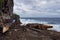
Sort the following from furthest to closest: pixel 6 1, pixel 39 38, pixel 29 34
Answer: pixel 6 1
pixel 29 34
pixel 39 38

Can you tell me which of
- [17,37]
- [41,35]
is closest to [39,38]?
[41,35]

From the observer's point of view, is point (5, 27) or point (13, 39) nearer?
point (13, 39)

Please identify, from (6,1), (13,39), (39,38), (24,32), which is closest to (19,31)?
(24,32)

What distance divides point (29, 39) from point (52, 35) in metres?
1.31

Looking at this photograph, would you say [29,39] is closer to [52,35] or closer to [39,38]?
[39,38]

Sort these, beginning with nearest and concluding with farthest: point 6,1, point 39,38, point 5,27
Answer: point 39,38 → point 5,27 → point 6,1

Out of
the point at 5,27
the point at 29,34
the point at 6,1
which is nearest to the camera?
the point at 29,34

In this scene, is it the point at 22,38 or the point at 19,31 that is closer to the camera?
the point at 22,38

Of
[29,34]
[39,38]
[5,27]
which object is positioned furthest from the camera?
[5,27]

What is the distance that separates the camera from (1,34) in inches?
347

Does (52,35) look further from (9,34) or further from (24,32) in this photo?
(9,34)

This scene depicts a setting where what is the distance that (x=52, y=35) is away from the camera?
845 centimetres

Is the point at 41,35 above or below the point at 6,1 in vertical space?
below

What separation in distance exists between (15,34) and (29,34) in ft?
2.45
